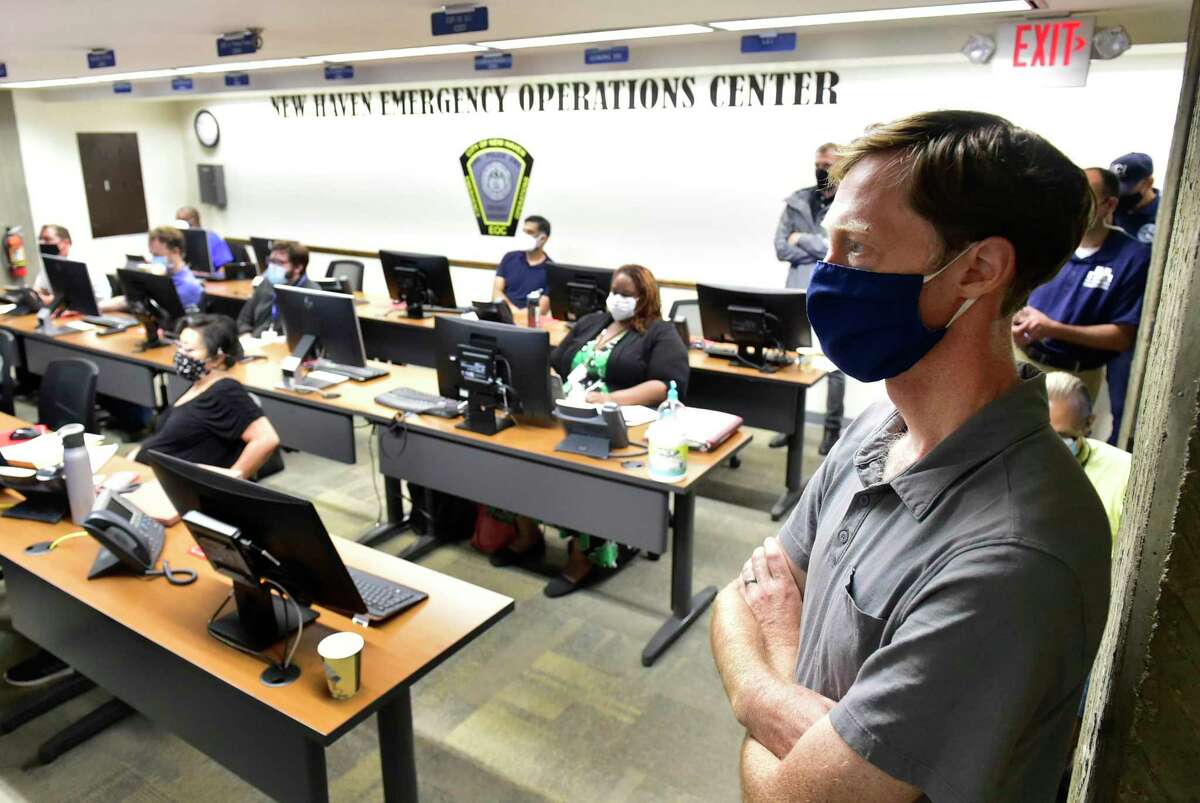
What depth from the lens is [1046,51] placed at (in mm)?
4605

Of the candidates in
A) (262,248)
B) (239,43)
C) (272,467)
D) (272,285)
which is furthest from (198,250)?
(272,467)

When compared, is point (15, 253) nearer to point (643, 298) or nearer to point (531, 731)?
point (643, 298)

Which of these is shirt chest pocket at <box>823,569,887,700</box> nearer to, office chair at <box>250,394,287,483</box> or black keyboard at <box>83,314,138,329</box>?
office chair at <box>250,394,287,483</box>

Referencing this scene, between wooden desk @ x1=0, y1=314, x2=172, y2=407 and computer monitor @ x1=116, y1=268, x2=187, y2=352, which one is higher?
computer monitor @ x1=116, y1=268, x2=187, y2=352

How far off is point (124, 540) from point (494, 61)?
542cm

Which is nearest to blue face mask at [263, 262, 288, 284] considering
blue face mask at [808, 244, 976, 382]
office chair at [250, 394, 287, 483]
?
office chair at [250, 394, 287, 483]

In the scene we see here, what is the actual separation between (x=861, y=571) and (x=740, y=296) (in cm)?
358

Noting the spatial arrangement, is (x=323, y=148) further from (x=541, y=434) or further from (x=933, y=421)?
(x=933, y=421)

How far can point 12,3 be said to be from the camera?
3.69 metres

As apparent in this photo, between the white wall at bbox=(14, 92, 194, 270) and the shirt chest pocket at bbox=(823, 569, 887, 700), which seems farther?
the white wall at bbox=(14, 92, 194, 270)

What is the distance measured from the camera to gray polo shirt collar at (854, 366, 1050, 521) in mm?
915

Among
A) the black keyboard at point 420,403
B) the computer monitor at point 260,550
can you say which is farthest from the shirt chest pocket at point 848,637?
the black keyboard at point 420,403

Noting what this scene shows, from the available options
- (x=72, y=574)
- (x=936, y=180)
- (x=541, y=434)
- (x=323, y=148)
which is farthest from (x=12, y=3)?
(x=323, y=148)

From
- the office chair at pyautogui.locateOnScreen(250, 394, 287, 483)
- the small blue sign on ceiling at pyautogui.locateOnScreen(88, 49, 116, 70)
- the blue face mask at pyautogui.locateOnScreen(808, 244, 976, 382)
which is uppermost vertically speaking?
the small blue sign on ceiling at pyautogui.locateOnScreen(88, 49, 116, 70)
